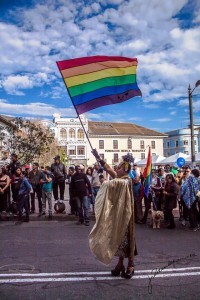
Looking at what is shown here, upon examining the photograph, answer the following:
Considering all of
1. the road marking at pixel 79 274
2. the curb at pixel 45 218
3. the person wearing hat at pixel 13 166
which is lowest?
the curb at pixel 45 218

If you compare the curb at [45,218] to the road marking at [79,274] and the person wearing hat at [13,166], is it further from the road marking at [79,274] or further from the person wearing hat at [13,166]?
the road marking at [79,274]

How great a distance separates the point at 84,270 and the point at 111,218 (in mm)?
972

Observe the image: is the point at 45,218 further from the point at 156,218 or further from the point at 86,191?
the point at 156,218

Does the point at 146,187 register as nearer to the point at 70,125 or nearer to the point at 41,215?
the point at 41,215

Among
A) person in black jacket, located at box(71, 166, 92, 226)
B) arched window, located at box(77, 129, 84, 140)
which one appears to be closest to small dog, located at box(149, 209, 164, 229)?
person in black jacket, located at box(71, 166, 92, 226)

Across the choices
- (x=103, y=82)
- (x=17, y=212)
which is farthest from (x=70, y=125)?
(x=103, y=82)

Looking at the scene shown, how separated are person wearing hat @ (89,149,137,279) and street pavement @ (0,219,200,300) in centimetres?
33

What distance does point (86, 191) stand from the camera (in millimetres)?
11297

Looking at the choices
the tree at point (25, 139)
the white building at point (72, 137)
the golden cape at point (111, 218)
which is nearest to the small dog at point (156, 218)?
the golden cape at point (111, 218)

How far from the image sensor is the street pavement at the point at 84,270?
4.65 metres

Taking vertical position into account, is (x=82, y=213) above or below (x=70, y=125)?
below

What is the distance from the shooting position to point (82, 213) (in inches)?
444

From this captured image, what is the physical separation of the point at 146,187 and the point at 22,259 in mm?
6020

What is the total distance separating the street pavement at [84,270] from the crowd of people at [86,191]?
6.18 feet
